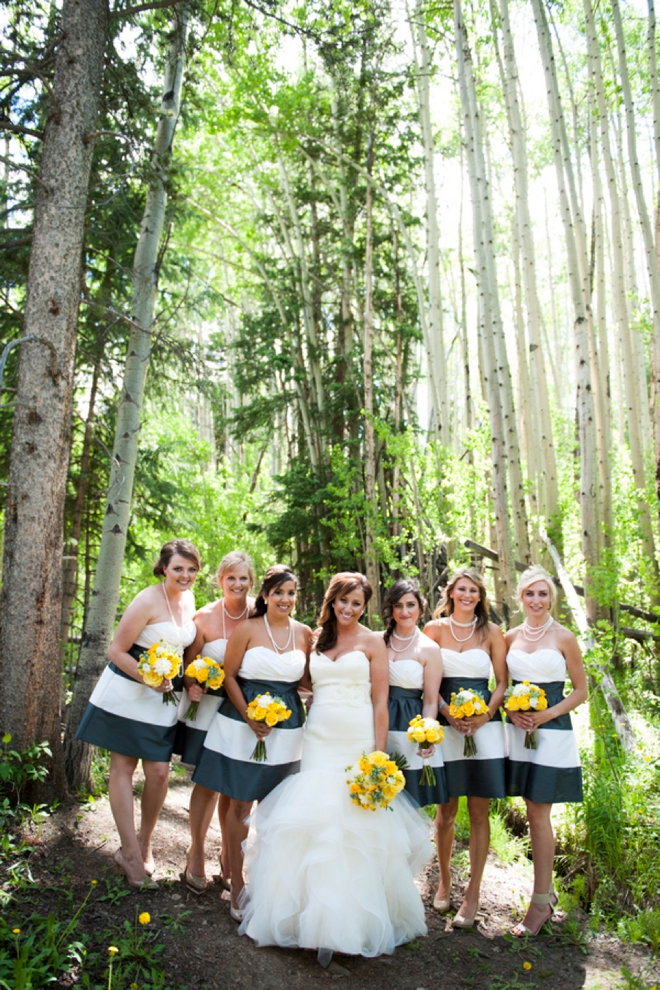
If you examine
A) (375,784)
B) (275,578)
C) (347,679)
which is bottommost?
(375,784)

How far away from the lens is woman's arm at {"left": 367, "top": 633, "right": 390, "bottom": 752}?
3725 millimetres

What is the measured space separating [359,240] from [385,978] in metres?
11.9

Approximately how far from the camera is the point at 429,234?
1088 cm

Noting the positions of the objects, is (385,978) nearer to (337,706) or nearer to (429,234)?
(337,706)

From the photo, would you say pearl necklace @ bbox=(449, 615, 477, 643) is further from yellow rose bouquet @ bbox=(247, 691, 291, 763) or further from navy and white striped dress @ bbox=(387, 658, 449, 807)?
yellow rose bouquet @ bbox=(247, 691, 291, 763)

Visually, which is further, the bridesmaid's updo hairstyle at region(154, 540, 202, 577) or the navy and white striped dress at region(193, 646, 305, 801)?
the bridesmaid's updo hairstyle at region(154, 540, 202, 577)

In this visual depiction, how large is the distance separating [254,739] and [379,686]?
76 centimetres

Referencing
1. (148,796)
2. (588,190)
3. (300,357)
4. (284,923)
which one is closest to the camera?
(284,923)

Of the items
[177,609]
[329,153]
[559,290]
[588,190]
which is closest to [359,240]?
[329,153]

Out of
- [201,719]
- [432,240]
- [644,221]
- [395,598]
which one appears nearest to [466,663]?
A: [395,598]

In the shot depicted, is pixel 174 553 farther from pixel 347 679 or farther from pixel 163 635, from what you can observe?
pixel 347 679

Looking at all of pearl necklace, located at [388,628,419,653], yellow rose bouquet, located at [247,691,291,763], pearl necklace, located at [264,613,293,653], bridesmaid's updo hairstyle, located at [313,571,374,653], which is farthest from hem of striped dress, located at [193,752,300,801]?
pearl necklace, located at [388,628,419,653]

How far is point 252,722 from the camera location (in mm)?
3727

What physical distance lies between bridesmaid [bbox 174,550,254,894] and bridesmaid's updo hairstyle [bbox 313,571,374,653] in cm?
51
